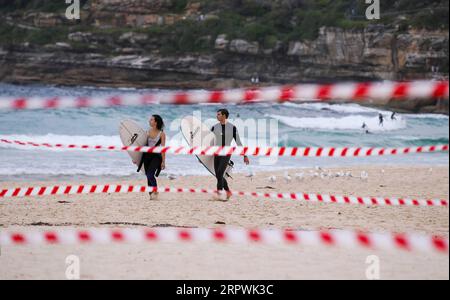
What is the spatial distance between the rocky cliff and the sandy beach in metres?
41.6

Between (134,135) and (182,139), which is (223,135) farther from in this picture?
(182,139)

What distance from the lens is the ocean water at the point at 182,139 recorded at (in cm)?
1472

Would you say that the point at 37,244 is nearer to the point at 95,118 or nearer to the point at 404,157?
the point at 404,157

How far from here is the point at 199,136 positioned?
381 inches

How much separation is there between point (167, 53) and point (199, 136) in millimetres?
54072

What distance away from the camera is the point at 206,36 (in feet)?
206

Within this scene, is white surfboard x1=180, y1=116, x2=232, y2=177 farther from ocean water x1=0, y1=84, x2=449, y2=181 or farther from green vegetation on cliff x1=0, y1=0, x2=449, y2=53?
green vegetation on cliff x1=0, y1=0, x2=449, y2=53

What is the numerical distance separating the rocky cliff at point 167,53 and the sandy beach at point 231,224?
137 ft

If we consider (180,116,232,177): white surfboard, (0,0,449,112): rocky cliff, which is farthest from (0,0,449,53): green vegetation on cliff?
(180,116,232,177): white surfboard

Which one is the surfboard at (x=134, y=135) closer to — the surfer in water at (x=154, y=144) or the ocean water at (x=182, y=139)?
the surfer in water at (x=154, y=144)

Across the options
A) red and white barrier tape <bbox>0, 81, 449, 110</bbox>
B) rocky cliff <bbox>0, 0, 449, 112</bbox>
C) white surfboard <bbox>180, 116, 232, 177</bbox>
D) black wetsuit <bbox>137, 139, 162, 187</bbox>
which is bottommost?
black wetsuit <bbox>137, 139, 162, 187</bbox>

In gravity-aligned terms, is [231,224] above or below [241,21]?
below

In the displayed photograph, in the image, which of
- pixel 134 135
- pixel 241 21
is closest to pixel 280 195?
pixel 134 135

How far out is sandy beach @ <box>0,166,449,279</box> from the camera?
16.5 feet
